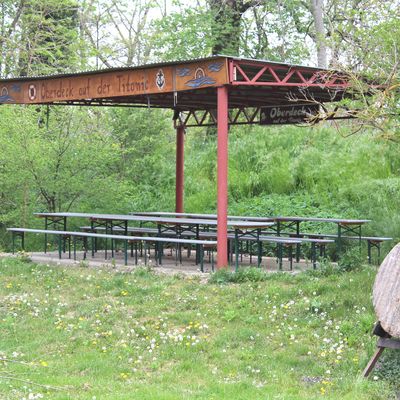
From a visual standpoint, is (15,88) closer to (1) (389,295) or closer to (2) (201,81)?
(2) (201,81)

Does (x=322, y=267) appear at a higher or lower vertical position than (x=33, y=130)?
lower

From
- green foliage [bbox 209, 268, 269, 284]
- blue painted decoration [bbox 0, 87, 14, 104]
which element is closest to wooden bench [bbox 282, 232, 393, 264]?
green foliage [bbox 209, 268, 269, 284]

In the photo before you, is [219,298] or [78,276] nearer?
[219,298]

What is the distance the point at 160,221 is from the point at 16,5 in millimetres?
17810

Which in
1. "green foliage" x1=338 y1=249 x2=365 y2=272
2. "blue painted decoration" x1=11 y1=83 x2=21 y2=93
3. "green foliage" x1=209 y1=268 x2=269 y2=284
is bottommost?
"green foliage" x1=209 y1=268 x2=269 y2=284

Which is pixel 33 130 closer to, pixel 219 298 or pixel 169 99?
pixel 169 99

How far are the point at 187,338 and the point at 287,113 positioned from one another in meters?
8.83

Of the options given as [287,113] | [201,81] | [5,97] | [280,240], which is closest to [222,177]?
[280,240]

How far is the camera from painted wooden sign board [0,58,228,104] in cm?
1298

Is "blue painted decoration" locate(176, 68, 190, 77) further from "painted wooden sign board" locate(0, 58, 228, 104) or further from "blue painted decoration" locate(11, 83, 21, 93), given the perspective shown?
"blue painted decoration" locate(11, 83, 21, 93)

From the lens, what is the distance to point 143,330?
10172 millimetres

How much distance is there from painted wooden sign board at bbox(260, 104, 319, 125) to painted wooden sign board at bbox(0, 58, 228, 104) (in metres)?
4.31

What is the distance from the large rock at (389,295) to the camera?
804 cm

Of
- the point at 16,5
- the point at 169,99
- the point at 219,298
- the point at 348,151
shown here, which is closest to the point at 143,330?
the point at 219,298
